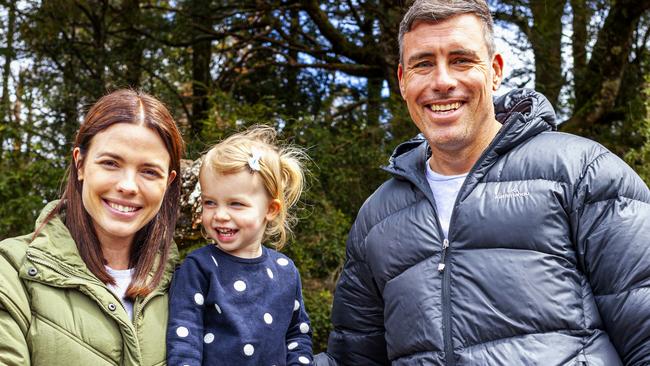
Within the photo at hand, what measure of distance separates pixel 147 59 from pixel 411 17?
5.39m

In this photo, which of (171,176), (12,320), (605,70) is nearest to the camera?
(12,320)

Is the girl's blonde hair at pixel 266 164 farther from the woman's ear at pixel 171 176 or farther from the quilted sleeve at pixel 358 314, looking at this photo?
the quilted sleeve at pixel 358 314

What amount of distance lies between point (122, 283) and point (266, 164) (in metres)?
0.68

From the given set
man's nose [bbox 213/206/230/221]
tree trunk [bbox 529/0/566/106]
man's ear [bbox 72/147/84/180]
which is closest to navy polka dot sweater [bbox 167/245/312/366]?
man's nose [bbox 213/206/230/221]

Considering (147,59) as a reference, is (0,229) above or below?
below

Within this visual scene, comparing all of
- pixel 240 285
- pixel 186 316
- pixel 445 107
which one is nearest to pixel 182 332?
pixel 186 316

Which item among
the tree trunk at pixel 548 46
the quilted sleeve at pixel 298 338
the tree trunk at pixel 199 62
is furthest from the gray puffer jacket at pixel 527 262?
the tree trunk at pixel 199 62

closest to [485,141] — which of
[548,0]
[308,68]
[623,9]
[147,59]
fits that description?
[548,0]

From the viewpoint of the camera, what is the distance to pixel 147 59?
7.28 m

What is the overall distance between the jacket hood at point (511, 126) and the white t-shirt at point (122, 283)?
977 millimetres

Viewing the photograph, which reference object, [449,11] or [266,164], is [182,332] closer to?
[266,164]

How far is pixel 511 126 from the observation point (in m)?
2.27

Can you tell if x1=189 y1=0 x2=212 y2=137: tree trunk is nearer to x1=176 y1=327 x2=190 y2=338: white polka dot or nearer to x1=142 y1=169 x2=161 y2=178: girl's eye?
x1=142 y1=169 x2=161 y2=178: girl's eye

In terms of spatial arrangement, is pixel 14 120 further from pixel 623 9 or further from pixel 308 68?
pixel 623 9
